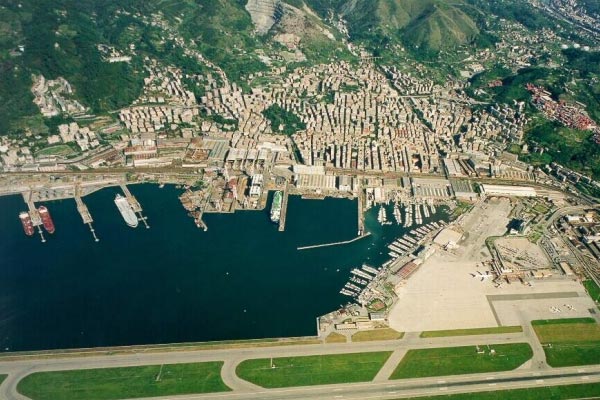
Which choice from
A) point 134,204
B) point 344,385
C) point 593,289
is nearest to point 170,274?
point 134,204

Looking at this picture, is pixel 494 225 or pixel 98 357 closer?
pixel 98 357

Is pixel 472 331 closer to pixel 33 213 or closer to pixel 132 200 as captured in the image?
pixel 132 200

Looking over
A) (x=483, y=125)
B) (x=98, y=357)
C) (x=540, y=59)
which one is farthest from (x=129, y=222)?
(x=540, y=59)

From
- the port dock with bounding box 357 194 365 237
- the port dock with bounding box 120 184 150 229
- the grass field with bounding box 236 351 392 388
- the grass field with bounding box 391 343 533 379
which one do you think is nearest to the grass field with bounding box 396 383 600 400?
the grass field with bounding box 391 343 533 379

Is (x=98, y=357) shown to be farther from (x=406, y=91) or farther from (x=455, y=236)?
(x=406, y=91)

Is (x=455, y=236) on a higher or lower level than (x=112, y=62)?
lower

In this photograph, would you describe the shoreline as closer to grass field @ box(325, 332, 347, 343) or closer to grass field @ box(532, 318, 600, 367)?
grass field @ box(325, 332, 347, 343)
